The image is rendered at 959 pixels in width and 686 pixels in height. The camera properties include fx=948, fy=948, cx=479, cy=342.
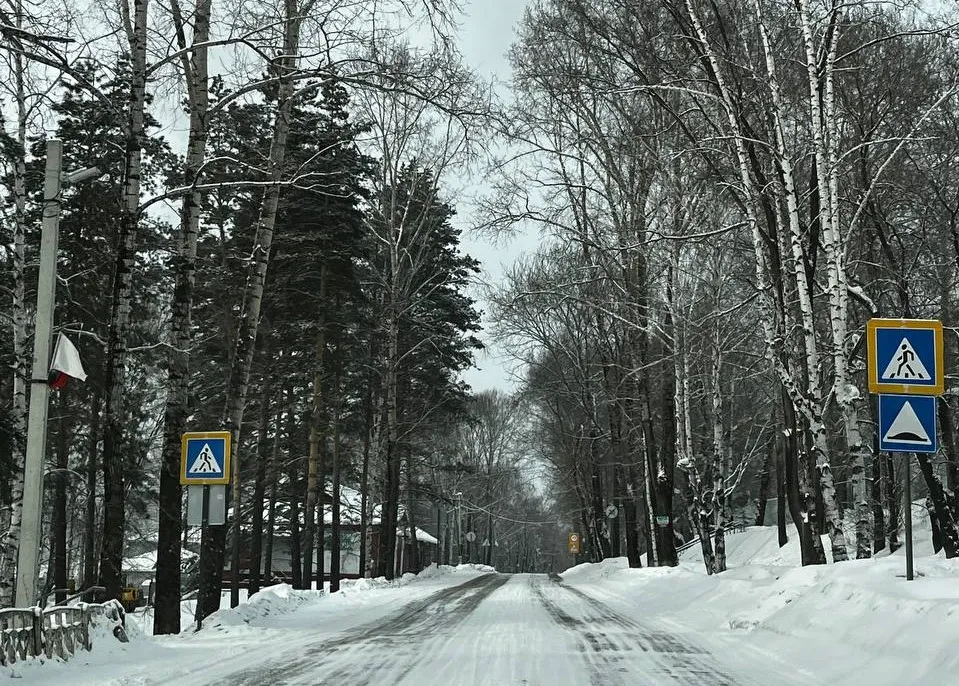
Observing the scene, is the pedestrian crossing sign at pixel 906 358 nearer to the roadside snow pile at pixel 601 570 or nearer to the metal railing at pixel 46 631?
the metal railing at pixel 46 631

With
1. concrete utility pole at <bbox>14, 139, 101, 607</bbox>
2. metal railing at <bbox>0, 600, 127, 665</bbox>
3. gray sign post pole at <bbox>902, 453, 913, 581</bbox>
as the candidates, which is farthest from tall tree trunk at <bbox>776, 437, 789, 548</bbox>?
concrete utility pole at <bbox>14, 139, 101, 607</bbox>

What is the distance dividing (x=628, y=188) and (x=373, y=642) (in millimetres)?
14574

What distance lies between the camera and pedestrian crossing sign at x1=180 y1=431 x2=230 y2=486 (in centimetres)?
1312

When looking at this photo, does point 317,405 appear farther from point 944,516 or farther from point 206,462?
point 944,516

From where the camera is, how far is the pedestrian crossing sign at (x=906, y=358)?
963 centimetres

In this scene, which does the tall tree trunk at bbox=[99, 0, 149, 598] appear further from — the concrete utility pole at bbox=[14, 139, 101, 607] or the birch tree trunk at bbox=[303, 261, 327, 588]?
the birch tree trunk at bbox=[303, 261, 327, 588]

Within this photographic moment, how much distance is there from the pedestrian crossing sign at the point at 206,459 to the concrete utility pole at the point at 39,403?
3.26 meters

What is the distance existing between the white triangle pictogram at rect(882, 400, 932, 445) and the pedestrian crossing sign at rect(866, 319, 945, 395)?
201 millimetres

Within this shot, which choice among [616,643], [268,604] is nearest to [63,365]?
[616,643]

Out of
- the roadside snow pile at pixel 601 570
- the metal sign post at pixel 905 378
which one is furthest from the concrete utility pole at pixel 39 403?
the roadside snow pile at pixel 601 570

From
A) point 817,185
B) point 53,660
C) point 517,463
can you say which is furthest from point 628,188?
point 517,463

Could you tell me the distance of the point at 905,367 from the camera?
968cm

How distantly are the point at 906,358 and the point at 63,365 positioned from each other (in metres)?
9.03

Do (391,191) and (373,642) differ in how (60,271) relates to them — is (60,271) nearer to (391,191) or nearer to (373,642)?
(391,191)
